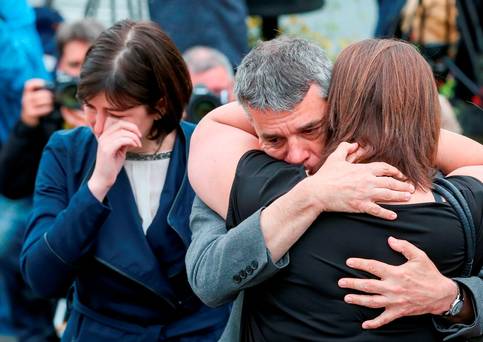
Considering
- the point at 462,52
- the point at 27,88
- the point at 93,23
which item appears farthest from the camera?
the point at 462,52

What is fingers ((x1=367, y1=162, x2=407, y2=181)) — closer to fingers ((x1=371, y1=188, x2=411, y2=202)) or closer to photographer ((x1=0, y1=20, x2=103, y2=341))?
fingers ((x1=371, y1=188, x2=411, y2=202))

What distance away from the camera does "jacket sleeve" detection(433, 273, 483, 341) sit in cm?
168

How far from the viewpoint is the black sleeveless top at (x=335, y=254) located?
5.27 ft

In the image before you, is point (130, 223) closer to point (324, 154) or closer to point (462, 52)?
point (324, 154)

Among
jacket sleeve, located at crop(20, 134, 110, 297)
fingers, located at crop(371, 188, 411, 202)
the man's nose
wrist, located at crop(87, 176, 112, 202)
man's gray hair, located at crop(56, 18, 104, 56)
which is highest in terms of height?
fingers, located at crop(371, 188, 411, 202)

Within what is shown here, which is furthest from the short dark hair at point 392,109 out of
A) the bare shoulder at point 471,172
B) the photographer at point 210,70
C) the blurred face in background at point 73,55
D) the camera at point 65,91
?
the blurred face in background at point 73,55

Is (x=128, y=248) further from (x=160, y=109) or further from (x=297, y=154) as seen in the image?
(x=297, y=154)

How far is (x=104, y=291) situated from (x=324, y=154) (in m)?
0.75

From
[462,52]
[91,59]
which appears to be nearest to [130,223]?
[91,59]

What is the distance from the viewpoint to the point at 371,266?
160 cm

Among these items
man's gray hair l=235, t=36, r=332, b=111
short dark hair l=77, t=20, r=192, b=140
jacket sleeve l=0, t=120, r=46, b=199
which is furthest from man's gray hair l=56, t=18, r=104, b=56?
man's gray hair l=235, t=36, r=332, b=111

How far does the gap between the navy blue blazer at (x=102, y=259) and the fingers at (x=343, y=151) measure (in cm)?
59

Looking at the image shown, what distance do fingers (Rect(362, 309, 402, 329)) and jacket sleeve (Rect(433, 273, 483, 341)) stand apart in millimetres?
129

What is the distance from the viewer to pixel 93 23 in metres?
4.01
